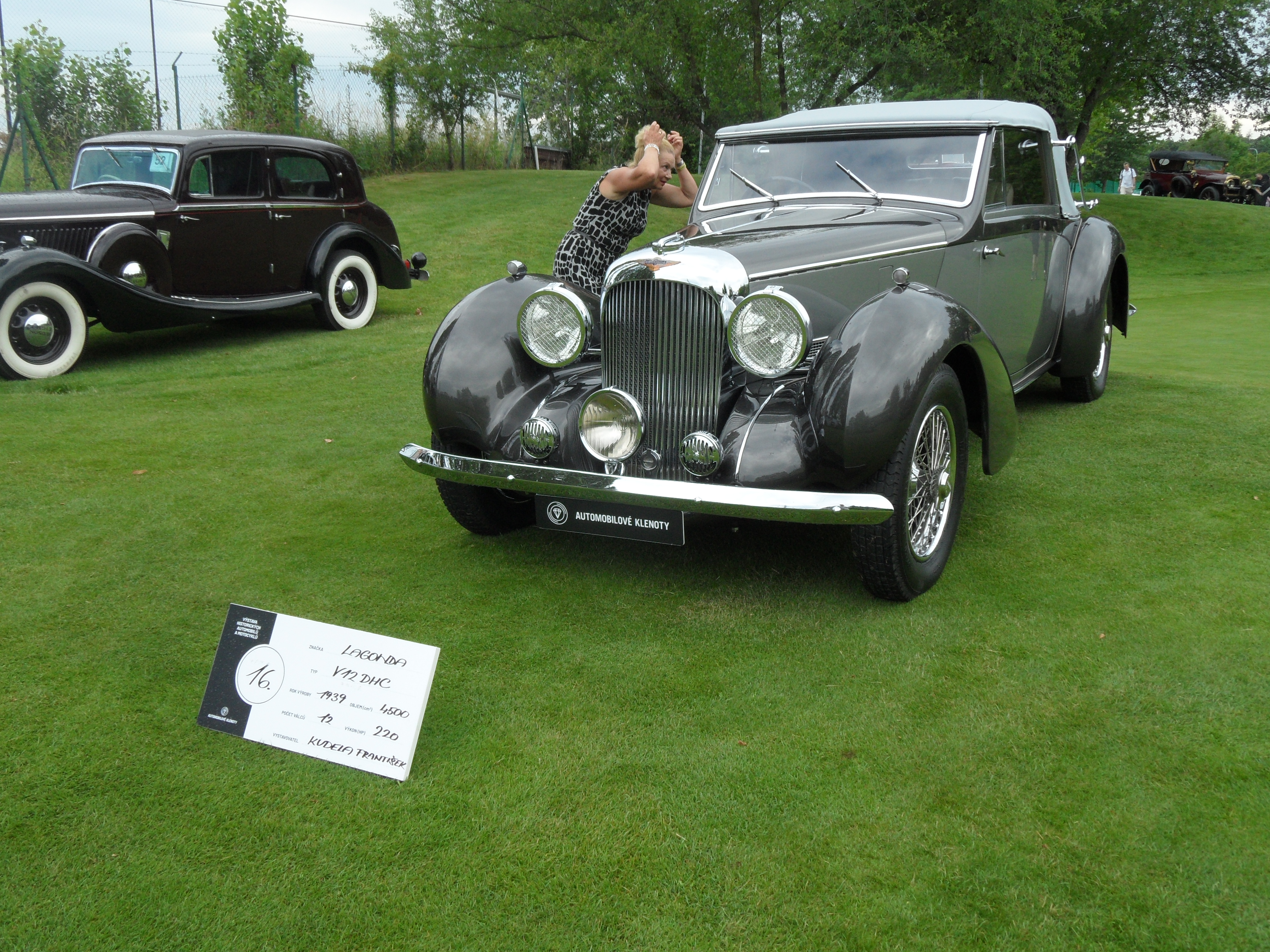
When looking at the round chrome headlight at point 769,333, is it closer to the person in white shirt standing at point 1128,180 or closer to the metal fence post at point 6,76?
the metal fence post at point 6,76

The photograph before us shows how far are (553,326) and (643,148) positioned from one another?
1979mm

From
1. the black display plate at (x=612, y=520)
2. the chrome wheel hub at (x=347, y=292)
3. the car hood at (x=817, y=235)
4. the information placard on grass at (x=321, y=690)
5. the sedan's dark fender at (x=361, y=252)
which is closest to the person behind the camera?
the information placard on grass at (x=321, y=690)

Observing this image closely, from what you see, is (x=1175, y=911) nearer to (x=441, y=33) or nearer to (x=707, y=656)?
(x=707, y=656)

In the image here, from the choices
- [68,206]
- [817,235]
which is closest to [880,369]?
[817,235]

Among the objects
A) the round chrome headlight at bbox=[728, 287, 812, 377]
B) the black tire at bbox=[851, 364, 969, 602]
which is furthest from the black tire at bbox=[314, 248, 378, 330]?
the black tire at bbox=[851, 364, 969, 602]

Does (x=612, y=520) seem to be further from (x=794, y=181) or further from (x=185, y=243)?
(x=185, y=243)

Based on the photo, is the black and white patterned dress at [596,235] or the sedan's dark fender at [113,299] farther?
the sedan's dark fender at [113,299]

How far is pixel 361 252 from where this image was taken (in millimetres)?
9875

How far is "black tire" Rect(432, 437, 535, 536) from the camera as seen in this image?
3.98 m

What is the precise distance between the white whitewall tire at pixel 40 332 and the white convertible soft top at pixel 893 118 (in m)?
5.09

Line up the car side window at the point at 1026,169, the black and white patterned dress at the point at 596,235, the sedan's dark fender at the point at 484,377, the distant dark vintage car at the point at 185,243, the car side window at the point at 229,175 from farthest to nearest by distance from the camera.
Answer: the car side window at the point at 229,175 < the distant dark vintage car at the point at 185,243 < the black and white patterned dress at the point at 596,235 < the car side window at the point at 1026,169 < the sedan's dark fender at the point at 484,377

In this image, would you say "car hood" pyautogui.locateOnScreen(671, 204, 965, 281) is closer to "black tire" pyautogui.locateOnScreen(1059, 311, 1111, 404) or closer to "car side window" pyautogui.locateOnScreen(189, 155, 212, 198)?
"black tire" pyautogui.locateOnScreen(1059, 311, 1111, 404)

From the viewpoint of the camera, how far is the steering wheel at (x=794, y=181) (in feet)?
15.6

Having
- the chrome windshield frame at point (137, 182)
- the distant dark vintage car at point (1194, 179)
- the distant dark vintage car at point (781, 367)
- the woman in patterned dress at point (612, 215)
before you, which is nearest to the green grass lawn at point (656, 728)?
the distant dark vintage car at point (781, 367)
